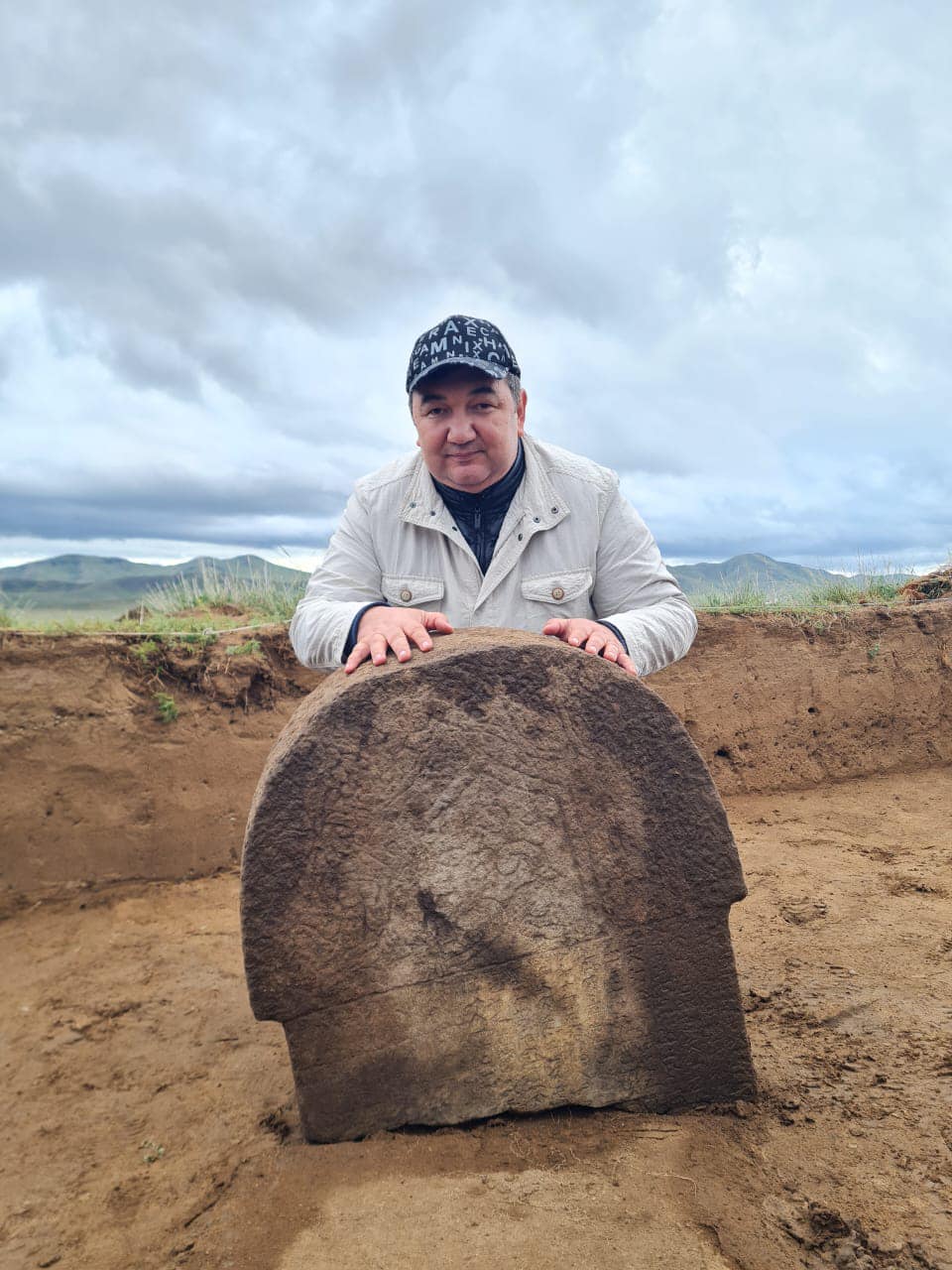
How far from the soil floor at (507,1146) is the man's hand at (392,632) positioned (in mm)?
1364

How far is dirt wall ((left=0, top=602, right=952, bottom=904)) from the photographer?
489cm

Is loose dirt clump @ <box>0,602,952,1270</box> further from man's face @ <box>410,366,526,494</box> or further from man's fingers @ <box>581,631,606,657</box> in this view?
man's face @ <box>410,366,526,494</box>

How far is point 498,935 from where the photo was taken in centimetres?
231

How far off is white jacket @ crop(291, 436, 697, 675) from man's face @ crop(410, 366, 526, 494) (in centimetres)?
15

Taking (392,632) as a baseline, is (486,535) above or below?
above

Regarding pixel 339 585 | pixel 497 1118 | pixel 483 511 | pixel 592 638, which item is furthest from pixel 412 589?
pixel 497 1118

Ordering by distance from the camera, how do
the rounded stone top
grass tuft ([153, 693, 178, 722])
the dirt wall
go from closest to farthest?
the rounded stone top, the dirt wall, grass tuft ([153, 693, 178, 722])

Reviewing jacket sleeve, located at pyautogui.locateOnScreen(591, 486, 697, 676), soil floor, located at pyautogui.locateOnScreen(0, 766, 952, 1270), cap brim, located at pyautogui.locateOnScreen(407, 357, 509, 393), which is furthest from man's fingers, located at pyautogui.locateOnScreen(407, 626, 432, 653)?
soil floor, located at pyautogui.locateOnScreen(0, 766, 952, 1270)

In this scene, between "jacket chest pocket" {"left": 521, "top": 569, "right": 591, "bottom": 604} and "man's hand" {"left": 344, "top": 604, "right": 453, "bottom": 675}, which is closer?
"man's hand" {"left": 344, "top": 604, "right": 453, "bottom": 675}

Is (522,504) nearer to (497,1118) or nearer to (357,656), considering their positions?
(357,656)

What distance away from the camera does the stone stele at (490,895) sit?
7.27 feet

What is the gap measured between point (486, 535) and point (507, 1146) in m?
1.85

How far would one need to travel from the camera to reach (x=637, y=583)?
9.28ft

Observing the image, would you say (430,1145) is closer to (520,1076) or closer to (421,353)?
(520,1076)
